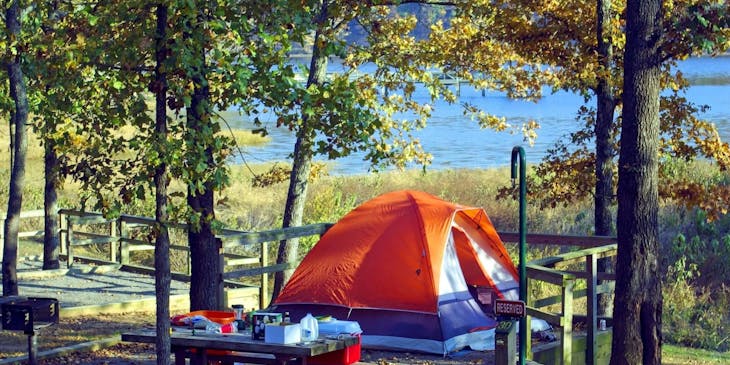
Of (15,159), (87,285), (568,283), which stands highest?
(15,159)

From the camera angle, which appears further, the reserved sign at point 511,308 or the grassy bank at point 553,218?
the grassy bank at point 553,218

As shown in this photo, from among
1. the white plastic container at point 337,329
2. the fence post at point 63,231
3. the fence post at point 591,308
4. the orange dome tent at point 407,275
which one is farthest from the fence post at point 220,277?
the fence post at point 63,231

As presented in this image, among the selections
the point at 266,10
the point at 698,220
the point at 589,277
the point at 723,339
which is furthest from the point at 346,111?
the point at 698,220

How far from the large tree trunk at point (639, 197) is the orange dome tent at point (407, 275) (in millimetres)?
1454

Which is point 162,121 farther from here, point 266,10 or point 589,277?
point 589,277

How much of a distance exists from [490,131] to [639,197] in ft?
167

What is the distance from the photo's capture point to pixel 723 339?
15.5 metres

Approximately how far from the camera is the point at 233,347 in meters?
8.99

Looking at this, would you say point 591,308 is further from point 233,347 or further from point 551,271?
point 233,347

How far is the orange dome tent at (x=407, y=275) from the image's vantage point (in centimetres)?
1161

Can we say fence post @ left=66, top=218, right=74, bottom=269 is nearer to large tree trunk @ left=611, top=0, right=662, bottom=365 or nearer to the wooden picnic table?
the wooden picnic table

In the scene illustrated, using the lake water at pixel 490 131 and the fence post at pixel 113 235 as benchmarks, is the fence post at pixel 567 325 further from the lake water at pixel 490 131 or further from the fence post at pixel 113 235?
the lake water at pixel 490 131

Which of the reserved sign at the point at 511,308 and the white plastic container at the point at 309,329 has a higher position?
the reserved sign at the point at 511,308

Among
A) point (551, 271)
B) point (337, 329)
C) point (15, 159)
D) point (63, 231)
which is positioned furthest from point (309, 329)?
point (63, 231)
